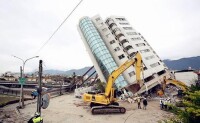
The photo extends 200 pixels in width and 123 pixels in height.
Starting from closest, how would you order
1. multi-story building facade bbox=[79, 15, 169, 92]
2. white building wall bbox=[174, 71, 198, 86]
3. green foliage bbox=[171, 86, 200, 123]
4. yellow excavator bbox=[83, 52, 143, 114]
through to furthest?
green foliage bbox=[171, 86, 200, 123] < yellow excavator bbox=[83, 52, 143, 114] < multi-story building facade bbox=[79, 15, 169, 92] < white building wall bbox=[174, 71, 198, 86]

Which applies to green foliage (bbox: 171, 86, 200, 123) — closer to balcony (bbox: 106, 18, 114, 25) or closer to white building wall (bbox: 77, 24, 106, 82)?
white building wall (bbox: 77, 24, 106, 82)

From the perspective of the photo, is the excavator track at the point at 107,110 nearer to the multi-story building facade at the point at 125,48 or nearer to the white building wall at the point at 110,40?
the multi-story building facade at the point at 125,48

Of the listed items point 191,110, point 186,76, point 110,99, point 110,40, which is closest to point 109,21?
point 110,40

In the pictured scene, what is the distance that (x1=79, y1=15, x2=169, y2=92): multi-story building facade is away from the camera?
179 ft

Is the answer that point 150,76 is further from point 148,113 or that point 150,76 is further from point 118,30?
point 148,113

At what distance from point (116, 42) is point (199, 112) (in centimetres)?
5463

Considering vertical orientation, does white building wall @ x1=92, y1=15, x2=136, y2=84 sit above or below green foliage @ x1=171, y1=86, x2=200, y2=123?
above

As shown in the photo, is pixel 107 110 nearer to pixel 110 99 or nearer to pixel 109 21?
pixel 110 99

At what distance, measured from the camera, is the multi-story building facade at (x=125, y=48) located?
54.6 m

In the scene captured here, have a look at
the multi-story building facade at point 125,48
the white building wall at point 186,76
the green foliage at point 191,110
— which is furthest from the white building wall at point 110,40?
the green foliage at point 191,110

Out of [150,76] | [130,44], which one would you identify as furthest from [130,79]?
[130,44]

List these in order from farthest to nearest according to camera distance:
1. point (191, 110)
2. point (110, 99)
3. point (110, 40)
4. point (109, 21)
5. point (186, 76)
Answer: point (109, 21) < point (110, 40) < point (186, 76) < point (110, 99) < point (191, 110)

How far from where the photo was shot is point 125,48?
60188 millimetres

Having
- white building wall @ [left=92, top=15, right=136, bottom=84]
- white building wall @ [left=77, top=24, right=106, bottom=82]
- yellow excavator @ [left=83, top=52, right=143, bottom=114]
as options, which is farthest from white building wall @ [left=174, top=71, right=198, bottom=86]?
yellow excavator @ [left=83, top=52, right=143, bottom=114]
